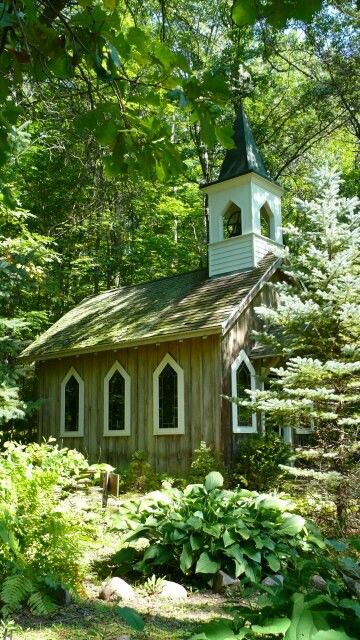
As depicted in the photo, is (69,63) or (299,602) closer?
(299,602)

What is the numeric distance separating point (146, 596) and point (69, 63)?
176 inches

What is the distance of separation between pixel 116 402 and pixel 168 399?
2.02 metres

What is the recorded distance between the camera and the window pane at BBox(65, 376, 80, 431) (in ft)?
53.9

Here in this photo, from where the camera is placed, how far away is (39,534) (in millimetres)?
4988

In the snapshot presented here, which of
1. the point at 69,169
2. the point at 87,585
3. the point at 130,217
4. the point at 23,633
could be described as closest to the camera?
the point at 23,633

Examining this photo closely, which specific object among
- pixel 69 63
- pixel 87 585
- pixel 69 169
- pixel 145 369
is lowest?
pixel 87 585

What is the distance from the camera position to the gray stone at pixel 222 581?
5.49 m

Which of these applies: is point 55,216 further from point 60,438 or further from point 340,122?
point 340,122

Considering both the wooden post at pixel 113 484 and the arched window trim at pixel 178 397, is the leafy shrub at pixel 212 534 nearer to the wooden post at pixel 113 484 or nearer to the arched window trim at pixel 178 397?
the wooden post at pixel 113 484

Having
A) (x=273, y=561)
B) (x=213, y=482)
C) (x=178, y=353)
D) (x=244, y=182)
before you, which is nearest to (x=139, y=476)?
(x=178, y=353)

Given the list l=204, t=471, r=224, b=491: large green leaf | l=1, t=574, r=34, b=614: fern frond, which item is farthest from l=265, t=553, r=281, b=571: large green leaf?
l=1, t=574, r=34, b=614: fern frond

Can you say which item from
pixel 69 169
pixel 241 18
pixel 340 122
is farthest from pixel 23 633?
pixel 340 122

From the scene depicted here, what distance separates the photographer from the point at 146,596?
5.29 metres

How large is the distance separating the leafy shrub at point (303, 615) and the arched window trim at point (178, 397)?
1086 centimetres
